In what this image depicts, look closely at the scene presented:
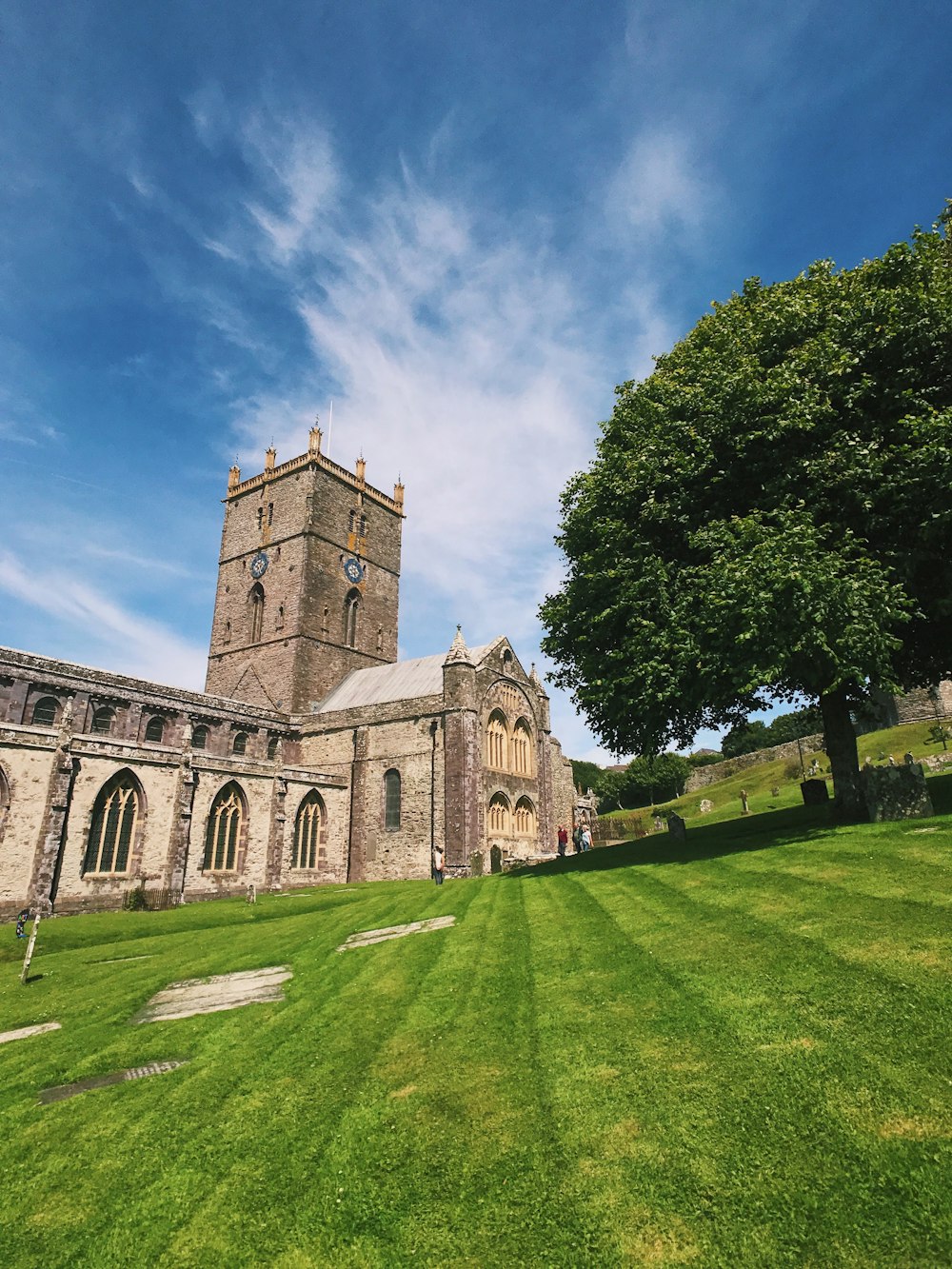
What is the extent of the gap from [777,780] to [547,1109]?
170ft

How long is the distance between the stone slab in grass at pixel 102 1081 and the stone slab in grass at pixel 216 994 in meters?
1.83

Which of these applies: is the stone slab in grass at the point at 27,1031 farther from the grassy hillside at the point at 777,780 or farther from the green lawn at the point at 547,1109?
the grassy hillside at the point at 777,780

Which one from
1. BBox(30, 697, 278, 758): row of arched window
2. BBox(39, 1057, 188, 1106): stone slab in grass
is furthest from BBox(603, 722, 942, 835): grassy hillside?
BBox(39, 1057, 188, 1106): stone slab in grass

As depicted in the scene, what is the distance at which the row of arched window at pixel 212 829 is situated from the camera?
2458 centimetres

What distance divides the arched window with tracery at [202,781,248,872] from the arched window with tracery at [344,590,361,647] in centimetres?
2080

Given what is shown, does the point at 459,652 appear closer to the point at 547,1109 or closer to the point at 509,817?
the point at 509,817

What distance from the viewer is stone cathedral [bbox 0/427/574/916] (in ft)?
79.0

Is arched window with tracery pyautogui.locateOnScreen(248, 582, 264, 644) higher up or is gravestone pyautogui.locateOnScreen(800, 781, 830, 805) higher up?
arched window with tracery pyautogui.locateOnScreen(248, 582, 264, 644)

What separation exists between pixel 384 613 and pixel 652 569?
3782cm

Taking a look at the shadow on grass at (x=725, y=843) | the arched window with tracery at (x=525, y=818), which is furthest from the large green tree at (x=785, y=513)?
the arched window with tracery at (x=525, y=818)

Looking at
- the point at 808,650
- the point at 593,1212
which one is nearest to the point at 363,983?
the point at 593,1212

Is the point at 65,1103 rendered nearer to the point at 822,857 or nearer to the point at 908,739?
the point at 822,857

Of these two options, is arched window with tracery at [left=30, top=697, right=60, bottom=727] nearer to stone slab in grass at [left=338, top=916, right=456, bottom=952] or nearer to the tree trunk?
stone slab in grass at [left=338, top=916, right=456, bottom=952]

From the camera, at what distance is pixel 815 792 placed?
75.8 ft
